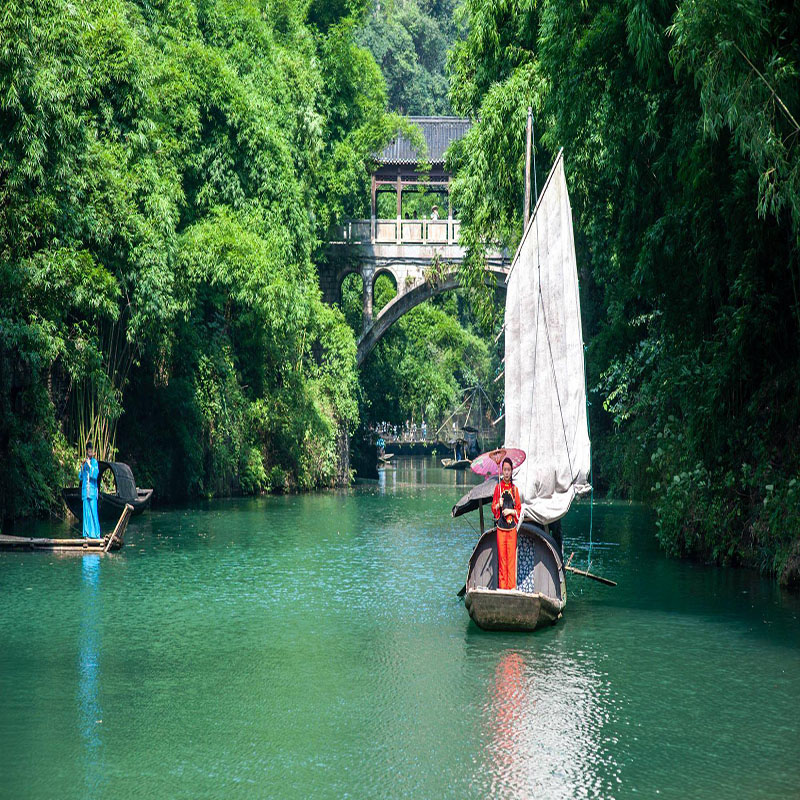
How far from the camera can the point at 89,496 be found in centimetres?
1966

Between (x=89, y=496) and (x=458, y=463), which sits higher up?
(x=458, y=463)

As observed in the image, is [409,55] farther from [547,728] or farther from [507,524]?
[547,728]

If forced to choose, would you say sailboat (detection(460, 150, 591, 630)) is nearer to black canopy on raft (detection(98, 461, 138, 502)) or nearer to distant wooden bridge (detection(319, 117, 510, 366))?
black canopy on raft (detection(98, 461, 138, 502))

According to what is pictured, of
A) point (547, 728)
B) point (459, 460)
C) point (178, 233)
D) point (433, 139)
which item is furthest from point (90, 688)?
point (459, 460)

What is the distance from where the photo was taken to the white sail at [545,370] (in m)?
14.5

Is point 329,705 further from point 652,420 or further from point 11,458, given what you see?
point 652,420

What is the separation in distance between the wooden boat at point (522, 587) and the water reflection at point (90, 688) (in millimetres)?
3878

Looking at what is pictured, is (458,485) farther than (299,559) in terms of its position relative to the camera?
Yes

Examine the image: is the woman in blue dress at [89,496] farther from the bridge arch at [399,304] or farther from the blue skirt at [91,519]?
the bridge arch at [399,304]

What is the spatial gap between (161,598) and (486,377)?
1707 inches

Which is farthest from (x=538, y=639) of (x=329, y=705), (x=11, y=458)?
(x=11, y=458)

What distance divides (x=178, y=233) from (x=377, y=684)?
19.5 meters

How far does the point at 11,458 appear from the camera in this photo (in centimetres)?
2228

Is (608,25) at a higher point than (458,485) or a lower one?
higher
